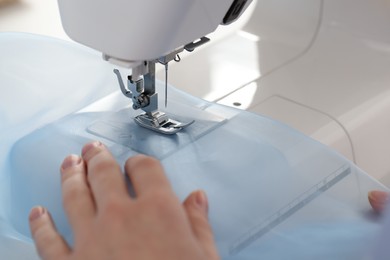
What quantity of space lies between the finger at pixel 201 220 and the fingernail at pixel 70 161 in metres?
0.15

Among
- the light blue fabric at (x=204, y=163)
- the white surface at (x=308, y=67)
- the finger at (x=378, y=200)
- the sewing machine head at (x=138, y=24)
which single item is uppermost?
the sewing machine head at (x=138, y=24)

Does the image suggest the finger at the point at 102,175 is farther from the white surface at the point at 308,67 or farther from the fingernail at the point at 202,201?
the white surface at the point at 308,67

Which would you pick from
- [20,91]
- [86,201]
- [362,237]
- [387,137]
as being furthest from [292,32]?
[86,201]

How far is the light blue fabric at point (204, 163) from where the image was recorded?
0.96 metres

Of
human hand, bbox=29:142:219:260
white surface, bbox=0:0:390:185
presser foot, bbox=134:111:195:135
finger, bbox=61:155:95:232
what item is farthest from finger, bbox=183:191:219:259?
white surface, bbox=0:0:390:185

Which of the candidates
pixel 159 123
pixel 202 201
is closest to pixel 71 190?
pixel 202 201

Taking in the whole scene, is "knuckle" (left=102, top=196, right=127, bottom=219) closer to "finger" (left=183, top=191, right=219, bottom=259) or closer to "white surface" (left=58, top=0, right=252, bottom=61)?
"finger" (left=183, top=191, right=219, bottom=259)

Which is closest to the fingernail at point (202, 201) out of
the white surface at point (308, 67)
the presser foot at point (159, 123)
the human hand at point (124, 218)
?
the human hand at point (124, 218)

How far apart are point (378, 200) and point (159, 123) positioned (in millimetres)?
305

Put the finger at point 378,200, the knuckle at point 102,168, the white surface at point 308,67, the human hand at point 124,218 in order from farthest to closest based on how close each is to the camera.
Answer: the white surface at point 308,67
the finger at point 378,200
the knuckle at point 102,168
the human hand at point 124,218

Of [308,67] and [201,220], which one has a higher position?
[201,220]

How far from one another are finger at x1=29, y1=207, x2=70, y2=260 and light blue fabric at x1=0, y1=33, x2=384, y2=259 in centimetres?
4

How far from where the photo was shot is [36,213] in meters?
0.92

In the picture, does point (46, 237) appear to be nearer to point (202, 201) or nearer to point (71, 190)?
point (71, 190)
